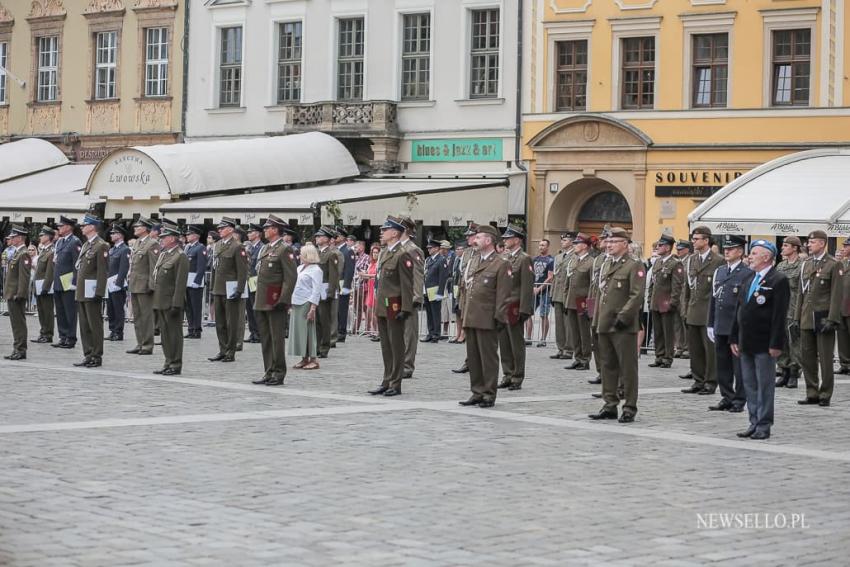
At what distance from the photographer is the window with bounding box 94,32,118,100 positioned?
48156 millimetres

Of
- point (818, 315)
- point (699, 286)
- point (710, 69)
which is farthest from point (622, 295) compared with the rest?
point (710, 69)

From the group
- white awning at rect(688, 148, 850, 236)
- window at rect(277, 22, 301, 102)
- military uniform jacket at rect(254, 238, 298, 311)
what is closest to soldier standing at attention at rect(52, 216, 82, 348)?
military uniform jacket at rect(254, 238, 298, 311)

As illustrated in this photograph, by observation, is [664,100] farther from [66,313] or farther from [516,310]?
[516,310]

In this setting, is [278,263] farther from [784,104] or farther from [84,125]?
[84,125]

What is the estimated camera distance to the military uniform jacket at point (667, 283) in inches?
889

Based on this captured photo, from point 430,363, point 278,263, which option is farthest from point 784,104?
point 278,263

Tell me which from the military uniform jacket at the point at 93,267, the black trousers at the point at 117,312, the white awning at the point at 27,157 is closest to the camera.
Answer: the military uniform jacket at the point at 93,267

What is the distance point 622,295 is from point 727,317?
4.80ft

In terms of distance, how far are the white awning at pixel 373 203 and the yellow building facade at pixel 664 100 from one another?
72.4 inches

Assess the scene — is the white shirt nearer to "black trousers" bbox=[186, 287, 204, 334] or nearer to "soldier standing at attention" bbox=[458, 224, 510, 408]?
"soldier standing at attention" bbox=[458, 224, 510, 408]

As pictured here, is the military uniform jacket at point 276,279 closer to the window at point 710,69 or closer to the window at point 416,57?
the window at point 710,69

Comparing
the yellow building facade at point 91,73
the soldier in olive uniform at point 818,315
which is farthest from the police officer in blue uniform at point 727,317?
the yellow building facade at point 91,73

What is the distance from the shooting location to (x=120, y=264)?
26.3 meters

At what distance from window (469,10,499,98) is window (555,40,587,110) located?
1831 mm
